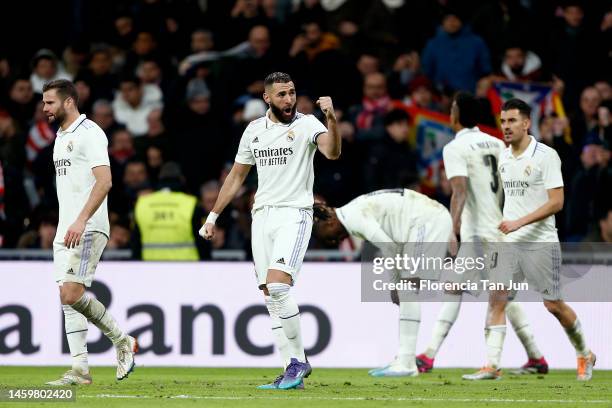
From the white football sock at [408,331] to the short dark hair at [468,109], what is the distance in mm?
1804

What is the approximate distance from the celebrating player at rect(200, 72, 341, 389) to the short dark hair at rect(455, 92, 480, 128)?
101 inches

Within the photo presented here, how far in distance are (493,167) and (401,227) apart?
1.06m

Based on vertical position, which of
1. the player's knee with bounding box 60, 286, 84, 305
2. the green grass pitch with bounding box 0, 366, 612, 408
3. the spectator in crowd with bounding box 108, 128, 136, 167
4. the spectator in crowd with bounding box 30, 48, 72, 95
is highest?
the spectator in crowd with bounding box 30, 48, 72, 95

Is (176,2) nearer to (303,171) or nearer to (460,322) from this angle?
(460,322)

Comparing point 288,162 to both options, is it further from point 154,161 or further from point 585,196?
point 154,161

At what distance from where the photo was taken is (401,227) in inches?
521

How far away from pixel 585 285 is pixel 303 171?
515 cm

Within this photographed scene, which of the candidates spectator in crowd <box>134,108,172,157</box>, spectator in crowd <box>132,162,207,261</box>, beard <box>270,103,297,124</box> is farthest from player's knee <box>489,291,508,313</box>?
spectator in crowd <box>134,108,172,157</box>

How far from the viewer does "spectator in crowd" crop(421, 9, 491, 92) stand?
19016 millimetres

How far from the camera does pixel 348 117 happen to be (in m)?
18.4

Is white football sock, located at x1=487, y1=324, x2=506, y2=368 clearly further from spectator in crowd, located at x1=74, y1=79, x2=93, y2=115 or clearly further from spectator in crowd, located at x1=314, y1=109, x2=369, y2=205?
spectator in crowd, located at x1=74, y1=79, x2=93, y2=115

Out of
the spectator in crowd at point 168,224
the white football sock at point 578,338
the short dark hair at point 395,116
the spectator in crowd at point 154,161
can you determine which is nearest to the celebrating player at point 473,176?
the white football sock at point 578,338

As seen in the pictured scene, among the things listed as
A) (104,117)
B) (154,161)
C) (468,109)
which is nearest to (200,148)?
(154,161)

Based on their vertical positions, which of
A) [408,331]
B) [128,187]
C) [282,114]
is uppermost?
[282,114]
